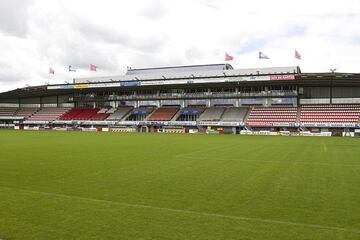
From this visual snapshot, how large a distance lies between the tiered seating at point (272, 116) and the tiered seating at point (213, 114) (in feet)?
23.9

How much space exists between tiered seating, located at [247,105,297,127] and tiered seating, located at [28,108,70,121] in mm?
54104

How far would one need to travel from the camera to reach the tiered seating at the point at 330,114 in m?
67.2

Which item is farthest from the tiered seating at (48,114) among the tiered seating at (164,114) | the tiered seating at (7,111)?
the tiered seating at (164,114)

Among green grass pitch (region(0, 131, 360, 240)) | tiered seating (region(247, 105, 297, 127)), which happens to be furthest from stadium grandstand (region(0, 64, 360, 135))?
green grass pitch (region(0, 131, 360, 240))

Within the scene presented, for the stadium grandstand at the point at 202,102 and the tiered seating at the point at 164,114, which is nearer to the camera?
the stadium grandstand at the point at 202,102

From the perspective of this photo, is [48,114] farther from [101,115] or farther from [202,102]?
[202,102]

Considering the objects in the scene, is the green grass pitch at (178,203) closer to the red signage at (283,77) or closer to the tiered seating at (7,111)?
the red signage at (283,77)

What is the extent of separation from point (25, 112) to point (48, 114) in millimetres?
9852

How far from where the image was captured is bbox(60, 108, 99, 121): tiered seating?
92.1m

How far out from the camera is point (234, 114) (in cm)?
7919

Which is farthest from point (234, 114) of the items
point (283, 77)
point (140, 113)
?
point (140, 113)

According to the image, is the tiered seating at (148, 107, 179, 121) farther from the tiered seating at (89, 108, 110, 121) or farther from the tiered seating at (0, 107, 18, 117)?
the tiered seating at (0, 107, 18, 117)

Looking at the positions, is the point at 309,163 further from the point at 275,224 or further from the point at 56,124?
the point at 56,124

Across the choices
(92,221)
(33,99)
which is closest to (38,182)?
(92,221)
